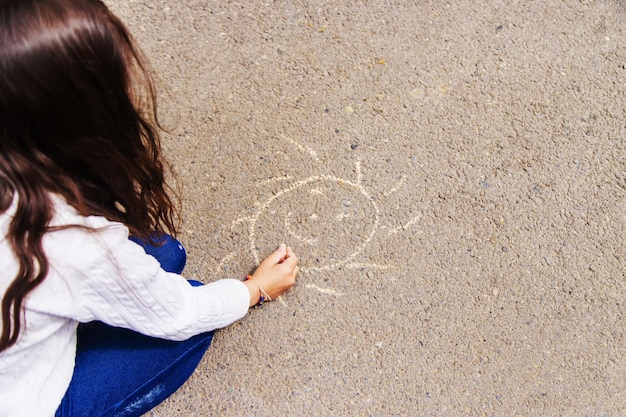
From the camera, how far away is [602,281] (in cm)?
193

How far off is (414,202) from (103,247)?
3.61ft

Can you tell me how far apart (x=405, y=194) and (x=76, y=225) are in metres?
1.13

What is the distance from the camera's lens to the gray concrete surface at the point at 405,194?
1.84m

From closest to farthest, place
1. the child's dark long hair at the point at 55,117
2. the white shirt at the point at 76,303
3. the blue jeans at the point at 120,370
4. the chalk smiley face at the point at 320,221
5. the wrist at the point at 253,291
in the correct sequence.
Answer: the child's dark long hair at the point at 55,117 → the white shirt at the point at 76,303 → the blue jeans at the point at 120,370 → the wrist at the point at 253,291 → the chalk smiley face at the point at 320,221

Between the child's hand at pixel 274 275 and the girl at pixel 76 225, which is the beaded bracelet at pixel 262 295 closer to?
the child's hand at pixel 274 275

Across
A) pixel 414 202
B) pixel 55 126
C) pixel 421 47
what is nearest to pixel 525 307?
pixel 414 202

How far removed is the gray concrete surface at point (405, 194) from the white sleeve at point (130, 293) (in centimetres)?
37

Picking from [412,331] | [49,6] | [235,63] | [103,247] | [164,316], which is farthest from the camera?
[235,63]

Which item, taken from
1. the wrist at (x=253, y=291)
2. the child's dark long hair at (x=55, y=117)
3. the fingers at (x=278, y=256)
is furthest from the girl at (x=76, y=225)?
the fingers at (x=278, y=256)

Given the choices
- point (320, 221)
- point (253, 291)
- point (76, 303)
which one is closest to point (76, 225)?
point (76, 303)

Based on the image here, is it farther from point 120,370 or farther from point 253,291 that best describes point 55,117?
point 253,291

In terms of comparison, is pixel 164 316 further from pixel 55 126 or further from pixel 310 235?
pixel 310 235

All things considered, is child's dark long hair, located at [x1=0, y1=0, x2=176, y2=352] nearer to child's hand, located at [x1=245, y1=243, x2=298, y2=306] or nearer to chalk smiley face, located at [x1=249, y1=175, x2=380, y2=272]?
child's hand, located at [x1=245, y1=243, x2=298, y2=306]

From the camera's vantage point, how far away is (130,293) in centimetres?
131
